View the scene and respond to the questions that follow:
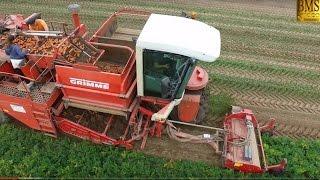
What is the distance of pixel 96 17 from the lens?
15.8m

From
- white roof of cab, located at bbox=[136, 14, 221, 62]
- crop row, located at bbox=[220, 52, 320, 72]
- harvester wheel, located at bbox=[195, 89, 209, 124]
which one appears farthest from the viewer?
crop row, located at bbox=[220, 52, 320, 72]

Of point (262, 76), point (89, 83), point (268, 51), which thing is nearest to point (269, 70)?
point (262, 76)

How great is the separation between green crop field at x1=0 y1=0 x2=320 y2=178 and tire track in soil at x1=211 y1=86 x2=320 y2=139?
0.09ft

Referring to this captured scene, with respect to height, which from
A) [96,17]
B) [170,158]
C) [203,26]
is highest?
[203,26]

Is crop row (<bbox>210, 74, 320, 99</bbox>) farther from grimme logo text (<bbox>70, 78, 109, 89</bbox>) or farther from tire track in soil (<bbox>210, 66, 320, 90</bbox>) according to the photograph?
grimme logo text (<bbox>70, 78, 109, 89</bbox>)

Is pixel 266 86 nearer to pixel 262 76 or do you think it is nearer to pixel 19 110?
pixel 262 76

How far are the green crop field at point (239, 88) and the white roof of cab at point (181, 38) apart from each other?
8.75 feet

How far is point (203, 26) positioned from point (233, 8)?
9.29m

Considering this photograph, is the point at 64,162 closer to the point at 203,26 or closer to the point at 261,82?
the point at 203,26

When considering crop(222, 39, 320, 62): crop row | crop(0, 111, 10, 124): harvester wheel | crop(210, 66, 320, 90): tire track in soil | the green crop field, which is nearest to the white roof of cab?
the green crop field

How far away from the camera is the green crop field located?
8.82 m

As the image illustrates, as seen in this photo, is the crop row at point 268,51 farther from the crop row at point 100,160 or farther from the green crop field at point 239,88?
the crop row at point 100,160

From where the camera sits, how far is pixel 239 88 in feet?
38.3

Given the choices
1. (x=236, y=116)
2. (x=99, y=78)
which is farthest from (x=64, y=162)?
(x=236, y=116)
